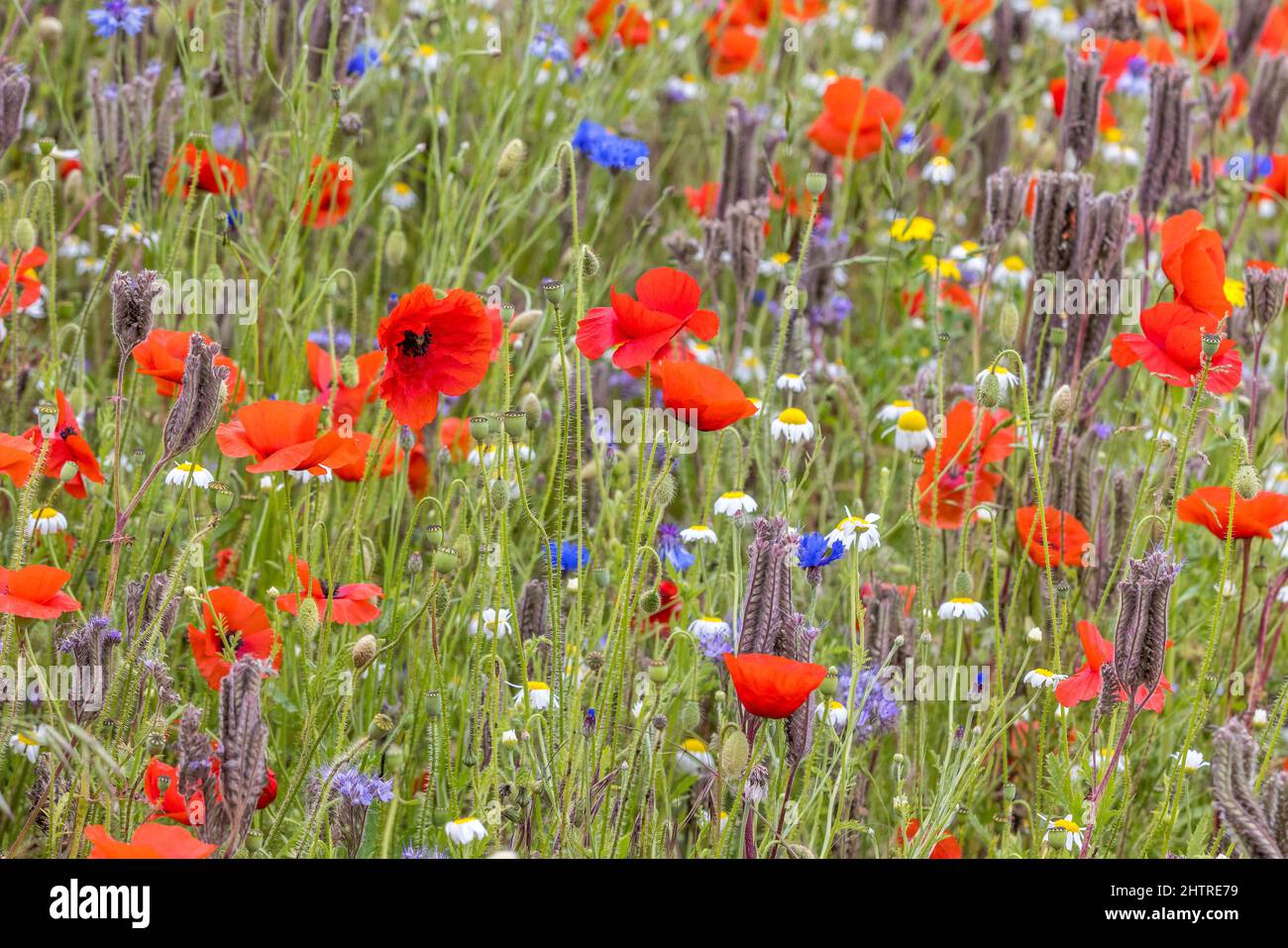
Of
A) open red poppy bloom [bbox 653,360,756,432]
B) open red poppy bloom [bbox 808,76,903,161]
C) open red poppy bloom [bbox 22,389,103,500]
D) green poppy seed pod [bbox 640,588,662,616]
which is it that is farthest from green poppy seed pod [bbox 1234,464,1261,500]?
open red poppy bloom [bbox 808,76,903,161]

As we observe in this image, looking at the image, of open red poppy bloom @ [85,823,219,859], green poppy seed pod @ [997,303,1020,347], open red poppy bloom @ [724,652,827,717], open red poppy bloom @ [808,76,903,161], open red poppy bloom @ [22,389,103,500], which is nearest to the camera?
open red poppy bloom @ [85,823,219,859]

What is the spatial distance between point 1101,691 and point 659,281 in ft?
2.28

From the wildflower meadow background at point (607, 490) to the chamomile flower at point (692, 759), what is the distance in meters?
0.04

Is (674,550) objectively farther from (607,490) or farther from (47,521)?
(47,521)

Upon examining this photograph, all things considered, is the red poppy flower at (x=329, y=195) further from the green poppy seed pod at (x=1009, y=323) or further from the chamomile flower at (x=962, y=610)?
A: the chamomile flower at (x=962, y=610)

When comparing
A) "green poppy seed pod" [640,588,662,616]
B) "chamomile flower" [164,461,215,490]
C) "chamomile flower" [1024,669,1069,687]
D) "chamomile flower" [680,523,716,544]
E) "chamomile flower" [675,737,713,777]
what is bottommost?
"chamomile flower" [675,737,713,777]

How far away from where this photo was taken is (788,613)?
1572 millimetres

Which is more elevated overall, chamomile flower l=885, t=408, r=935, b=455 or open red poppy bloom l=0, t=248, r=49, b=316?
open red poppy bloom l=0, t=248, r=49, b=316

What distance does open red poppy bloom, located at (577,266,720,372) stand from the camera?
165 cm

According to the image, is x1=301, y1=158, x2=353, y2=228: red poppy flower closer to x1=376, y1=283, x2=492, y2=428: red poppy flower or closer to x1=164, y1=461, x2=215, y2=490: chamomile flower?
x1=164, y1=461, x2=215, y2=490: chamomile flower

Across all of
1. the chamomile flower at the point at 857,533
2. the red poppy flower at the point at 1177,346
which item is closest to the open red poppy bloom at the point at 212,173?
the chamomile flower at the point at 857,533

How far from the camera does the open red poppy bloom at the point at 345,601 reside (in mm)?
1840

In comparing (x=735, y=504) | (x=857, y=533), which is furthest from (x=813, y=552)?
(x=735, y=504)

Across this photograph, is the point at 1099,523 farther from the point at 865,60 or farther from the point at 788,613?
the point at 865,60
